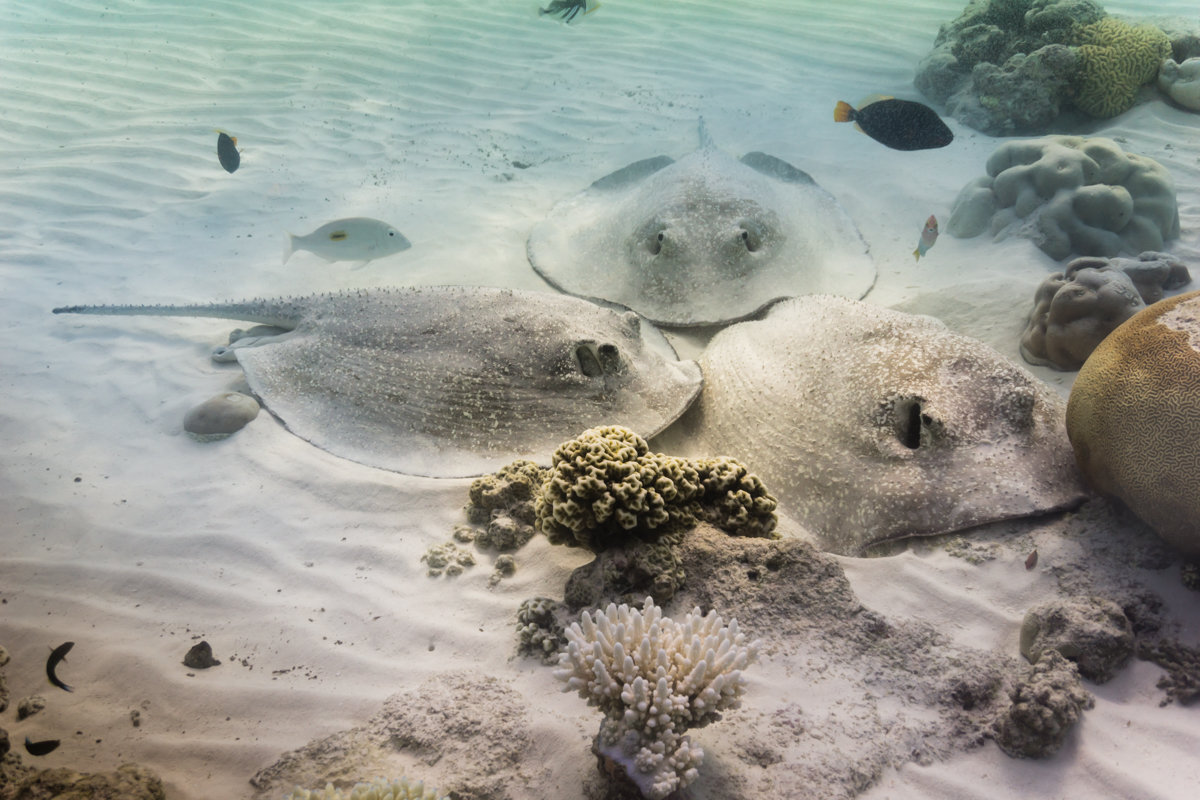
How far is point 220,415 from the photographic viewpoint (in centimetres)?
413

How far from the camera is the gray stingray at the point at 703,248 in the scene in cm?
539

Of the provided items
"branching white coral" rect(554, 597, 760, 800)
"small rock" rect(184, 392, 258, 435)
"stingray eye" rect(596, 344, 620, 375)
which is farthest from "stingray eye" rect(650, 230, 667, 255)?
"branching white coral" rect(554, 597, 760, 800)

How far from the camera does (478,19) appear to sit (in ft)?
44.4

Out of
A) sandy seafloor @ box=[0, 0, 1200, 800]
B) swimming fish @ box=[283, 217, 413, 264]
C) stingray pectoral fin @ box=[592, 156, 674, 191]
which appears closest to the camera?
sandy seafloor @ box=[0, 0, 1200, 800]

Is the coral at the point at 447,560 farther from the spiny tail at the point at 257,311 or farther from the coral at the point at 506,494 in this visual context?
the spiny tail at the point at 257,311

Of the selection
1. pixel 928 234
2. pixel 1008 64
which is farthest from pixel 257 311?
pixel 1008 64

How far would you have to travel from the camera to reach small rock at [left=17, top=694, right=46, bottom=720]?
8.06 feet

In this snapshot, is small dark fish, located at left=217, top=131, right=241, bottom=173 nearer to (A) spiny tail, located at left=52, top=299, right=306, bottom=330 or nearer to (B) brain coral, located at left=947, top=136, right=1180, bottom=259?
(A) spiny tail, located at left=52, top=299, right=306, bottom=330

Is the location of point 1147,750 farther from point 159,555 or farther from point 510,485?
point 159,555

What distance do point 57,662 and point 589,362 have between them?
296 centimetres

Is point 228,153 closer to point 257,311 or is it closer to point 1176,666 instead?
point 257,311

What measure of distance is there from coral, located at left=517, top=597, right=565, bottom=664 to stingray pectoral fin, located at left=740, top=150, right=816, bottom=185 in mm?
6451

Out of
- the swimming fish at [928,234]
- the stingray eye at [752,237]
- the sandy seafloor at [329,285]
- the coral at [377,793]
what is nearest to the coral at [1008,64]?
the sandy seafloor at [329,285]

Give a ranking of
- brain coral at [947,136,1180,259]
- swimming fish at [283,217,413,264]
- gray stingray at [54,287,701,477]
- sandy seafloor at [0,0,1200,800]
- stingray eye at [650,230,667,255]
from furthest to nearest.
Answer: brain coral at [947,136,1180,259]
stingray eye at [650,230,667,255]
swimming fish at [283,217,413,264]
gray stingray at [54,287,701,477]
sandy seafloor at [0,0,1200,800]
